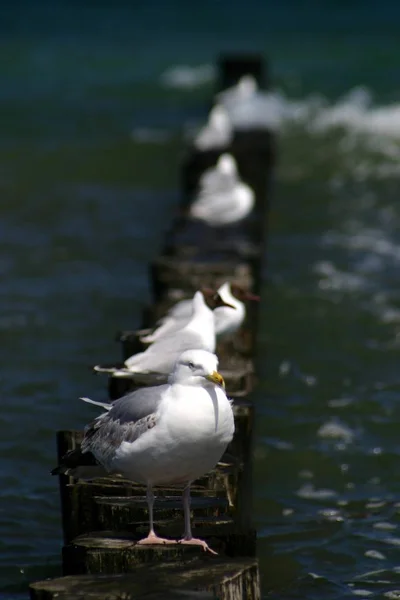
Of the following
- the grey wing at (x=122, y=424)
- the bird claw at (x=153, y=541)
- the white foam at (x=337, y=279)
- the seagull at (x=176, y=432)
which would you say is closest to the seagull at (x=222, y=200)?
the white foam at (x=337, y=279)

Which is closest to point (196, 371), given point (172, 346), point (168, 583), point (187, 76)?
point (168, 583)

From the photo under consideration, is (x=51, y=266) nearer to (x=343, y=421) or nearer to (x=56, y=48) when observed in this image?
(x=343, y=421)

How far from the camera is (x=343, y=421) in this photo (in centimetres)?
810

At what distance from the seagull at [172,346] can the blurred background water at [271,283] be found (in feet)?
2.89

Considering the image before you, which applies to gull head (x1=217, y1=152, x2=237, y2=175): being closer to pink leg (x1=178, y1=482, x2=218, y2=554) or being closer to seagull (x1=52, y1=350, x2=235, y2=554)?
seagull (x1=52, y1=350, x2=235, y2=554)

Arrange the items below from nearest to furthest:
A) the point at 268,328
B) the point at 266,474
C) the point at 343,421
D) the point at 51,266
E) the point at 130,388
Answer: the point at 130,388 → the point at 266,474 → the point at 343,421 → the point at 268,328 → the point at 51,266

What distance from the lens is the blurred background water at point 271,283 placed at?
21.9ft

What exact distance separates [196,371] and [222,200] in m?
5.97

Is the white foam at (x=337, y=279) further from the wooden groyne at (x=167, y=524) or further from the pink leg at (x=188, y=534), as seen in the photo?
the pink leg at (x=188, y=534)

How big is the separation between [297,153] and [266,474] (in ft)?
33.6

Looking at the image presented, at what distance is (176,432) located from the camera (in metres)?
4.73

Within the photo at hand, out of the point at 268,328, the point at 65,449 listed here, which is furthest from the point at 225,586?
the point at 268,328

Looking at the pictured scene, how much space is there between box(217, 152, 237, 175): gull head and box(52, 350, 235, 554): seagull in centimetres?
654

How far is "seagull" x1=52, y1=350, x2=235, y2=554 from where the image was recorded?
4.71 metres
